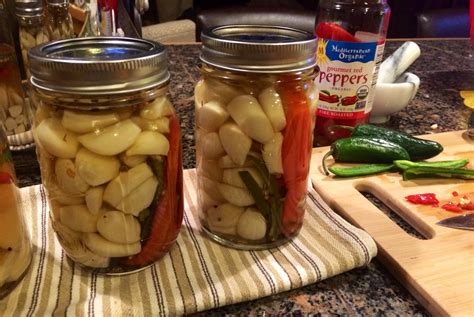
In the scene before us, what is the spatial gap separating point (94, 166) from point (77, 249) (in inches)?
4.8

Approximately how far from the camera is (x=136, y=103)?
510 millimetres

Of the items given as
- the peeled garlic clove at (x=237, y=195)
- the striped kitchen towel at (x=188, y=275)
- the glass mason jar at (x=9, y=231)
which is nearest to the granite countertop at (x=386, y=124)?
the striped kitchen towel at (x=188, y=275)

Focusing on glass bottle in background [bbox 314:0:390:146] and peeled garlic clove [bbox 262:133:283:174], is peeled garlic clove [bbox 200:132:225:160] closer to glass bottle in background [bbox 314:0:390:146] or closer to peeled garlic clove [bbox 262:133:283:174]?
peeled garlic clove [bbox 262:133:283:174]

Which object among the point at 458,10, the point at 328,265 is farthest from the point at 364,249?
the point at 458,10

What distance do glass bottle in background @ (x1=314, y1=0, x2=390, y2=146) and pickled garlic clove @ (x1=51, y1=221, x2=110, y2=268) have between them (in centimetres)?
53

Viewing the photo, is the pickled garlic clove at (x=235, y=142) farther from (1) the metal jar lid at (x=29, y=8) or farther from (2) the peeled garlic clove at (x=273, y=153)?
(1) the metal jar lid at (x=29, y=8)

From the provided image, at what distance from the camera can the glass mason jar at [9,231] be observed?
0.52 metres

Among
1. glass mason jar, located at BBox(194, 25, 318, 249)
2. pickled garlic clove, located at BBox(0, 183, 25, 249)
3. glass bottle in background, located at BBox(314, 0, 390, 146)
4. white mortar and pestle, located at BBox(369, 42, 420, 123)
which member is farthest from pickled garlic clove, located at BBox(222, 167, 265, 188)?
white mortar and pestle, located at BBox(369, 42, 420, 123)

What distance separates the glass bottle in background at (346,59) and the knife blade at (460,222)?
11.2 inches

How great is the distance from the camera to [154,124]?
1.74 feet

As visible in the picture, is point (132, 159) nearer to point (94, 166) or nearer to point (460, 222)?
point (94, 166)

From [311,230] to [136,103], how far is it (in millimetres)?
312

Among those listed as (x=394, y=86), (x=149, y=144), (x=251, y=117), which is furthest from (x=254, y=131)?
(x=394, y=86)

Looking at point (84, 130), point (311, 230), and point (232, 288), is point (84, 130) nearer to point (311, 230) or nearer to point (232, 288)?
point (232, 288)
